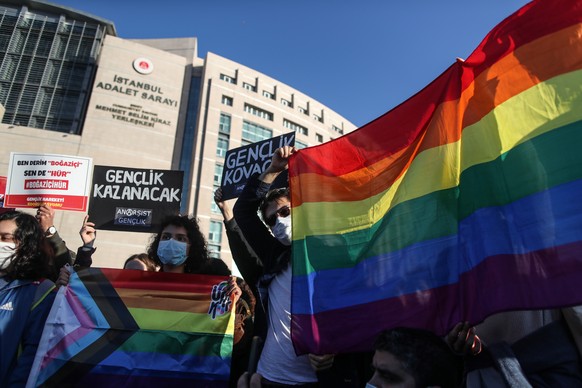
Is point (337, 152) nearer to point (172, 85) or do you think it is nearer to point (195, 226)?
point (195, 226)

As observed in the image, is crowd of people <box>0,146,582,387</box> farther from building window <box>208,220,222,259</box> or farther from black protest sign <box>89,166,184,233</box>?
building window <box>208,220,222,259</box>

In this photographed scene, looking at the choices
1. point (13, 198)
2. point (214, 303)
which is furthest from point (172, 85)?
point (214, 303)

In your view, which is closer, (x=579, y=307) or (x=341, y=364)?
(x=579, y=307)

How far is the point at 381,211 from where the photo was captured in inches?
96.6

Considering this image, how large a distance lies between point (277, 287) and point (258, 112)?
45173mm

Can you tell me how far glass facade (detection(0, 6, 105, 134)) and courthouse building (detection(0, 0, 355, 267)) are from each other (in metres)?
0.10

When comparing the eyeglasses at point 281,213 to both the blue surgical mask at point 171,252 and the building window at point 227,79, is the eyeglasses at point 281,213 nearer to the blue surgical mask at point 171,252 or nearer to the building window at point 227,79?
the blue surgical mask at point 171,252

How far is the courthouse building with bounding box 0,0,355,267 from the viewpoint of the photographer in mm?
35594

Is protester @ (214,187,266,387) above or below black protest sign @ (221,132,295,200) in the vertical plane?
below

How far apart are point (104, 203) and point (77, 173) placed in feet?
2.05

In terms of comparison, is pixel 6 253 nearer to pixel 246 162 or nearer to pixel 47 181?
pixel 47 181

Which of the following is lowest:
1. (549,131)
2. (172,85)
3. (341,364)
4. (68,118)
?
(341,364)

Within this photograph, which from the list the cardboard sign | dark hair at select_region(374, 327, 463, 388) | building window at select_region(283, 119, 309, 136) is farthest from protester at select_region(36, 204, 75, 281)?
building window at select_region(283, 119, 309, 136)

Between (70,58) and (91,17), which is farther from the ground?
(91,17)
